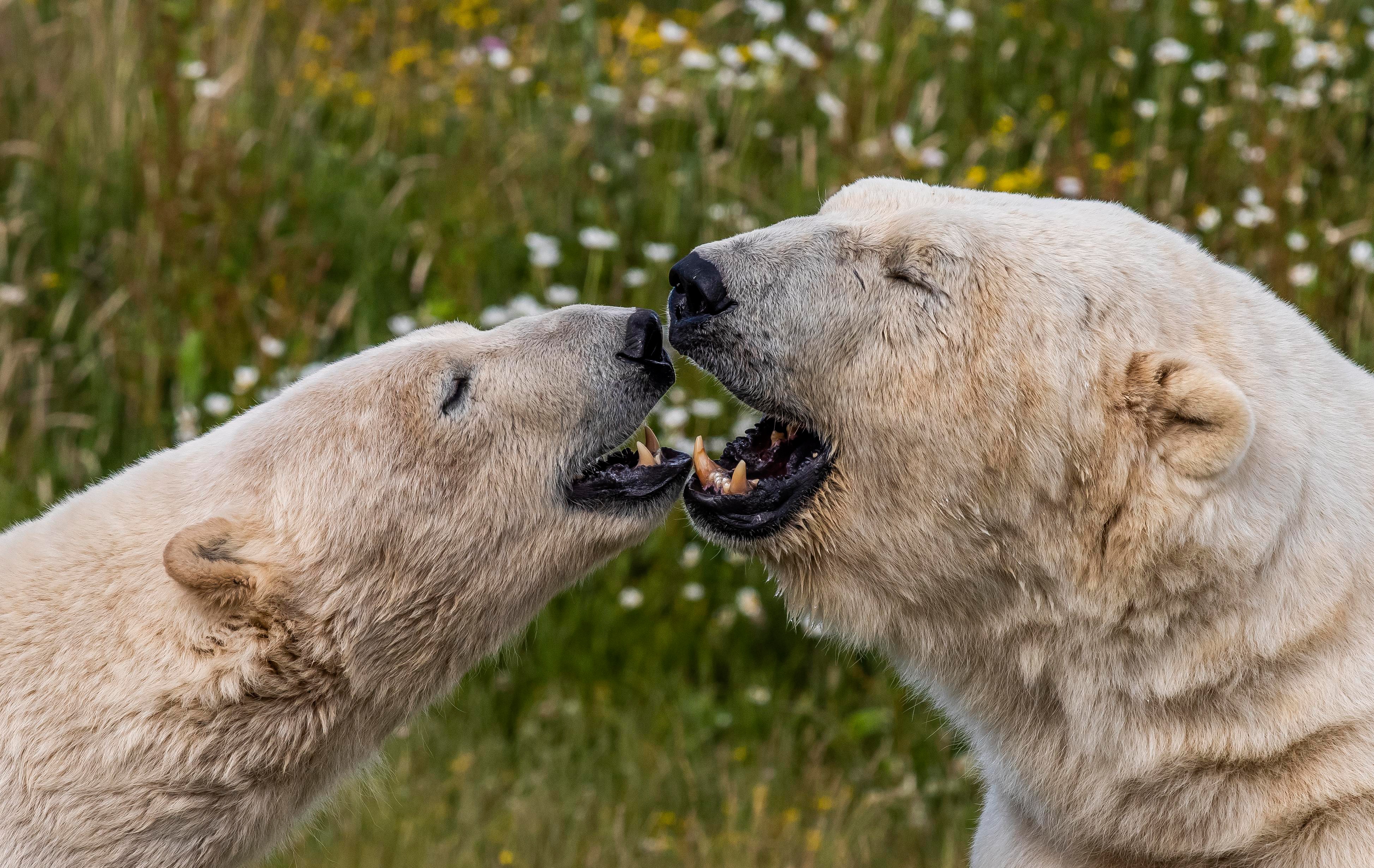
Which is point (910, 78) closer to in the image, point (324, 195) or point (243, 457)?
point (324, 195)

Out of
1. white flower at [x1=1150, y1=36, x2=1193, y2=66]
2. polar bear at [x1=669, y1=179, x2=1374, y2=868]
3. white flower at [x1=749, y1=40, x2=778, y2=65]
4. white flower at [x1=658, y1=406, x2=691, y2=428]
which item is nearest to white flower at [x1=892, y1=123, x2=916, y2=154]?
white flower at [x1=749, y1=40, x2=778, y2=65]

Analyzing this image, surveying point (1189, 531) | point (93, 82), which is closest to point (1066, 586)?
point (1189, 531)

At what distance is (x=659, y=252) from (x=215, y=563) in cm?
279

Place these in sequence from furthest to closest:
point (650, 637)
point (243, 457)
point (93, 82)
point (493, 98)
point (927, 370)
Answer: point (493, 98) < point (93, 82) < point (650, 637) < point (243, 457) < point (927, 370)

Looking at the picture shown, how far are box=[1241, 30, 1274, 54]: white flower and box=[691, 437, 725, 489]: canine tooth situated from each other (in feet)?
14.8

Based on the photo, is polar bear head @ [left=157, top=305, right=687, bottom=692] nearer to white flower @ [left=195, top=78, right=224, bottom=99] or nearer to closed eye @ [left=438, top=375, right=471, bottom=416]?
closed eye @ [left=438, top=375, right=471, bottom=416]

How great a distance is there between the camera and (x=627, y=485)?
3447 millimetres

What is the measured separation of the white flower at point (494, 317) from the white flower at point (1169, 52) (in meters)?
3.10

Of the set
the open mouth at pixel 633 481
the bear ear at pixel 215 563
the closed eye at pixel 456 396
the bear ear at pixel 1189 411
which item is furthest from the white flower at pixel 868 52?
the bear ear at pixel 215 563

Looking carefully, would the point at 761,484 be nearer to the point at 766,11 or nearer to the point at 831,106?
the point at 831,106

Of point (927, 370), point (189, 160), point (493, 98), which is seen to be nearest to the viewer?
point (927, 370)

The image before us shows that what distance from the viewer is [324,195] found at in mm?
6508

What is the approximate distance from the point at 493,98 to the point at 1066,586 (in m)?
5.04

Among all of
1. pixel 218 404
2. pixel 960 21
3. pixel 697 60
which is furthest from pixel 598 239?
pixel 960 21
